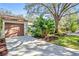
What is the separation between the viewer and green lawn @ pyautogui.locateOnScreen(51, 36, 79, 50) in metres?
3.01

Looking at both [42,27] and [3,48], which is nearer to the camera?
[3,48]

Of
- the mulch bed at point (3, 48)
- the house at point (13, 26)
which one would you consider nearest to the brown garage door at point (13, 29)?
the house at point (13, 26)

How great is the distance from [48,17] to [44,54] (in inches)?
25.5

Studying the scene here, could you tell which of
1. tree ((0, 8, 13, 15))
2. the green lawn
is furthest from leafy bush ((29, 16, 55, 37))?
tree ((0, 8, 13, 15))

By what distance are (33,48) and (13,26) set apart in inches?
20.8

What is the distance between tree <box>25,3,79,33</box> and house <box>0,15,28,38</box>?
230 mm

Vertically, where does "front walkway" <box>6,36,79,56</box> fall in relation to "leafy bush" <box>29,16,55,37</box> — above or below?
below

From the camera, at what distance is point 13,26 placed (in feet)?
10.2

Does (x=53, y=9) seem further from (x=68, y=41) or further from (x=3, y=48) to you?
(x=3, y=48)

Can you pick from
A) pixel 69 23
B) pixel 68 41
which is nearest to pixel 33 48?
pixel 68 41

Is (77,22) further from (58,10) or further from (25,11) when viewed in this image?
(25,11)

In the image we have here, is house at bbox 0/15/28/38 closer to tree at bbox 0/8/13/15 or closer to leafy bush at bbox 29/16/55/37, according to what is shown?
tree at bbox 0/8/13/15

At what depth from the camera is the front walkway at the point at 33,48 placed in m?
2.99

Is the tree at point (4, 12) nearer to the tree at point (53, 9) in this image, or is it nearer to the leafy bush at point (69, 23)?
the tree at point (53, 9)
